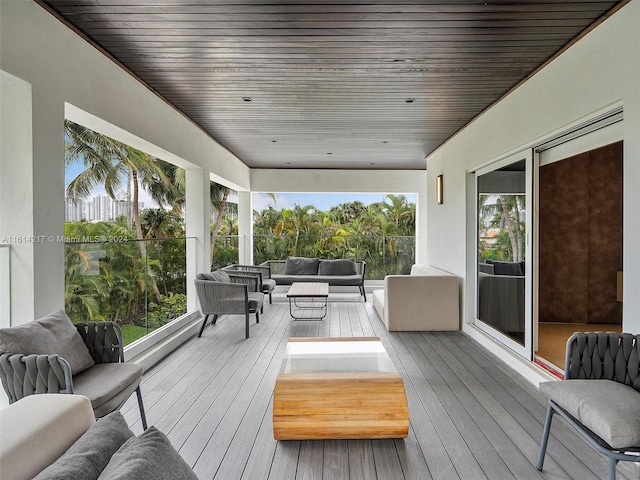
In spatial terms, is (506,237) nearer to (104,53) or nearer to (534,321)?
(534,321)

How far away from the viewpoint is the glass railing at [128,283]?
10.5 ft

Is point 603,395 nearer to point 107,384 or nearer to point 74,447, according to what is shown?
point 74,447

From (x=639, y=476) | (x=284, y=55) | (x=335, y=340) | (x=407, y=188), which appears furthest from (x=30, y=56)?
(x=407, y=188)

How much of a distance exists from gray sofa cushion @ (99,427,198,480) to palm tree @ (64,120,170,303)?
8.57 m

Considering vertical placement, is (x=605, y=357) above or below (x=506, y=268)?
below

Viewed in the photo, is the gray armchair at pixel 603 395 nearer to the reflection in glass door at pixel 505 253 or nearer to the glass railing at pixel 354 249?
the reflection in glass door at pixel 505 253

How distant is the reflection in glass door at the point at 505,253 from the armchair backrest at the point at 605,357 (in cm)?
152

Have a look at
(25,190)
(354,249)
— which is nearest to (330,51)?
(25,190)

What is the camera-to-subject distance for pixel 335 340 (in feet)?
11.6

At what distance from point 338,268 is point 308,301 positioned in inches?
49.2

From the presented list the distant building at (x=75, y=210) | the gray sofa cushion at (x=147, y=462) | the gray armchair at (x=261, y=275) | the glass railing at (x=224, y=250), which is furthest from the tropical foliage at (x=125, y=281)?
the distant building at (x=75, y=210)

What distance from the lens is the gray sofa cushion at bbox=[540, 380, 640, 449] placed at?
5.65ft

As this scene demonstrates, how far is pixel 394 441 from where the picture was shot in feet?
8.29

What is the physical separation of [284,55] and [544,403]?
3380 mm
